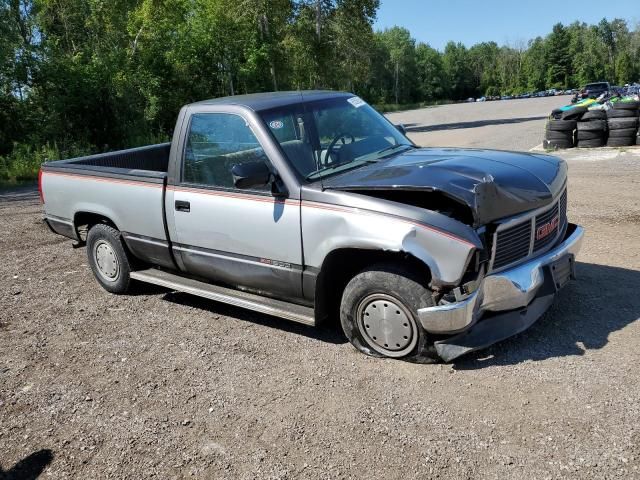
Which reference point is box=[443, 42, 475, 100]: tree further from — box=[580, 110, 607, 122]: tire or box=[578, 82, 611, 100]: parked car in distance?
box=[580, 110, 607, 122]: tire

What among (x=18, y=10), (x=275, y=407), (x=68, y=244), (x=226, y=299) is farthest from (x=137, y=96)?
(x=275, y=407)

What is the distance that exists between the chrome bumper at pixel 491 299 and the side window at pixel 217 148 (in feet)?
5.63

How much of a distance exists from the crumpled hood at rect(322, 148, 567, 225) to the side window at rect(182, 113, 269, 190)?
827mm

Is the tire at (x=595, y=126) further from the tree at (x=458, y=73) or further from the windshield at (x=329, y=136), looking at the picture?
the tree at (x=458, y=73)

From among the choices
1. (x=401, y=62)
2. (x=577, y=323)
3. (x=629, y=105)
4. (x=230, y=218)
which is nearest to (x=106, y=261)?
(x=230, y=218)

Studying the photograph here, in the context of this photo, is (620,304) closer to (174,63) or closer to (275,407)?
(275,407)

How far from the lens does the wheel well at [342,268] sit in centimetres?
388

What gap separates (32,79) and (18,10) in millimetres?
13522

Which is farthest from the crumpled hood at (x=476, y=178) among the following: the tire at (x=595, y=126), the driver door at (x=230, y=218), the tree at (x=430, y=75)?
the tree at (x=430, y=75)

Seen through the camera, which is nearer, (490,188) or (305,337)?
(490,188)

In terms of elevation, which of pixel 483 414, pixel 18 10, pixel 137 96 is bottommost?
pixel 483 414

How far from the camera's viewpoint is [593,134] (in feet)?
48.8

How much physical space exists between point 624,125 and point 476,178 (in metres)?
13.1

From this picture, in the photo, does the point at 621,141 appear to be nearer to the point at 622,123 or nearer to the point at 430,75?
the point at 622,123
